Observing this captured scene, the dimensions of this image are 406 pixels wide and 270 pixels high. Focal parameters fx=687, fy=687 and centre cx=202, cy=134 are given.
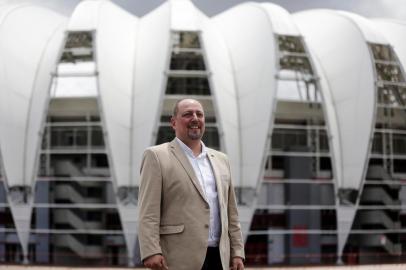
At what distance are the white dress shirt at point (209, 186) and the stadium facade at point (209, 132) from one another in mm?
27428

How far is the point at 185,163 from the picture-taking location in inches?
219

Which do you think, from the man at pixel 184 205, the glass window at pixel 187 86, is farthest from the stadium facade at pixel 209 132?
the man at pixel 184 205

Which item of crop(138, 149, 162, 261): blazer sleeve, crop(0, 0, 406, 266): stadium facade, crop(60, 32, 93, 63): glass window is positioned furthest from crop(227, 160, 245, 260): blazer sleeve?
crop(60, 32, 93, 63): glass window

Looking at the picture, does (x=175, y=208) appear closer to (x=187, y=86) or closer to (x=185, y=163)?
(x=185, y=163)

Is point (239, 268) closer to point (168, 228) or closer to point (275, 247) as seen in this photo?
point (168, 228)

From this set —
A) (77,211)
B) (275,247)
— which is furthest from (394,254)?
(77,211)

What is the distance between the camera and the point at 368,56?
35688mm

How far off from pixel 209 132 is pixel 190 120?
93.4ft

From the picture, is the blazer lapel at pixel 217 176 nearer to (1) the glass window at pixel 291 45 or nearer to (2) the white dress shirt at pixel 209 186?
(2) the white dress shirt at pixel 209 186

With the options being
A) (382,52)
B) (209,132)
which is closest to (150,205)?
(209,132)

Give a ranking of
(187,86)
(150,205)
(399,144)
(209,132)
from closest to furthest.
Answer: (150,205) < (187,86) < (209,132) < (399,144)

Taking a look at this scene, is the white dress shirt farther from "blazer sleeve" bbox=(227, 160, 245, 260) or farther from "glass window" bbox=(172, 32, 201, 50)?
"glass window" bbox=(172, 32, 201, 50)

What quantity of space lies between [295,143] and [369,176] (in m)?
4.59

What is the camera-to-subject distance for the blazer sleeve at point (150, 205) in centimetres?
523
